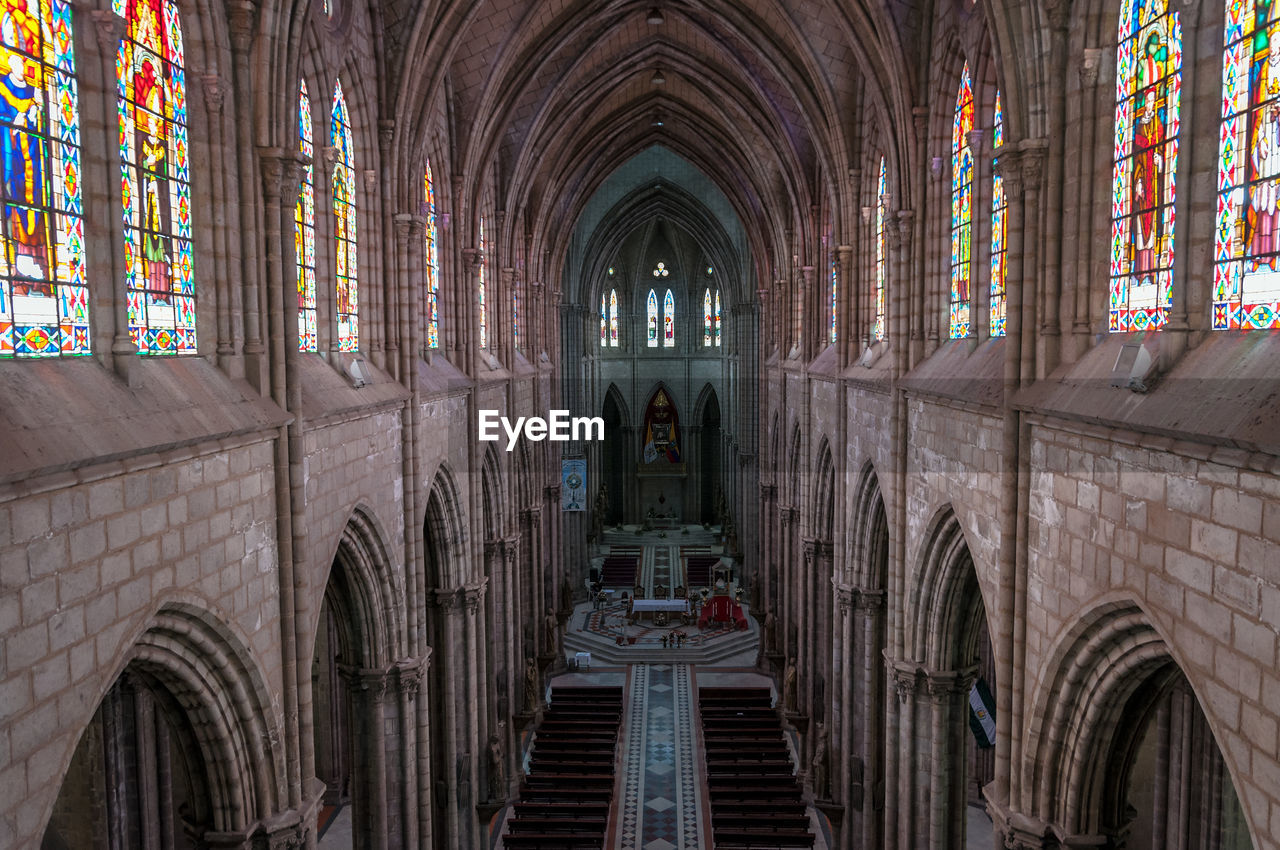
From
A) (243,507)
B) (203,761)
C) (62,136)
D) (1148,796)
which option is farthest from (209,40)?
(1148,796)

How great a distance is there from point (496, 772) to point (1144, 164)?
19.4 metres

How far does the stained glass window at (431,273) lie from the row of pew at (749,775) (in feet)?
40.9

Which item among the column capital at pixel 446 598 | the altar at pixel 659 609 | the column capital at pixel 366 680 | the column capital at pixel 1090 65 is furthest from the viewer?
the altar at pixel 659 609

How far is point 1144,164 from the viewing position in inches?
346

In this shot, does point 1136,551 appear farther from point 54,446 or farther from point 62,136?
point 62,136

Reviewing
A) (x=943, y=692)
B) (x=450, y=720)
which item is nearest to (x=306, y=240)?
(x=450, y=720)

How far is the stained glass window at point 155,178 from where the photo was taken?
331 inches

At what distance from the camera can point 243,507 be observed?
30.9 ft

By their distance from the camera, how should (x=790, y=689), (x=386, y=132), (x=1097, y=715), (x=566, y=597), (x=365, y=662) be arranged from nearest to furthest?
(x=1097, y=715) < (x=365, y=662) < (x=386, y=132) < (x=790, y=689) < (x=566, y=597)

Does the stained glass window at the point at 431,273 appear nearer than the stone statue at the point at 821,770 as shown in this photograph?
Yes

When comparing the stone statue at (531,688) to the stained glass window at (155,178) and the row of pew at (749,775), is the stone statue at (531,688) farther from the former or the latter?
the stained glass window at (155,178)

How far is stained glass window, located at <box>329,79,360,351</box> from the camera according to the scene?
45.1ft

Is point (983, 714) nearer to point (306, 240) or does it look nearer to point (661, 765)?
point (306, 240)

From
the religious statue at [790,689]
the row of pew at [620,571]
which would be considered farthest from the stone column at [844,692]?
the row of pew at [620,571]
